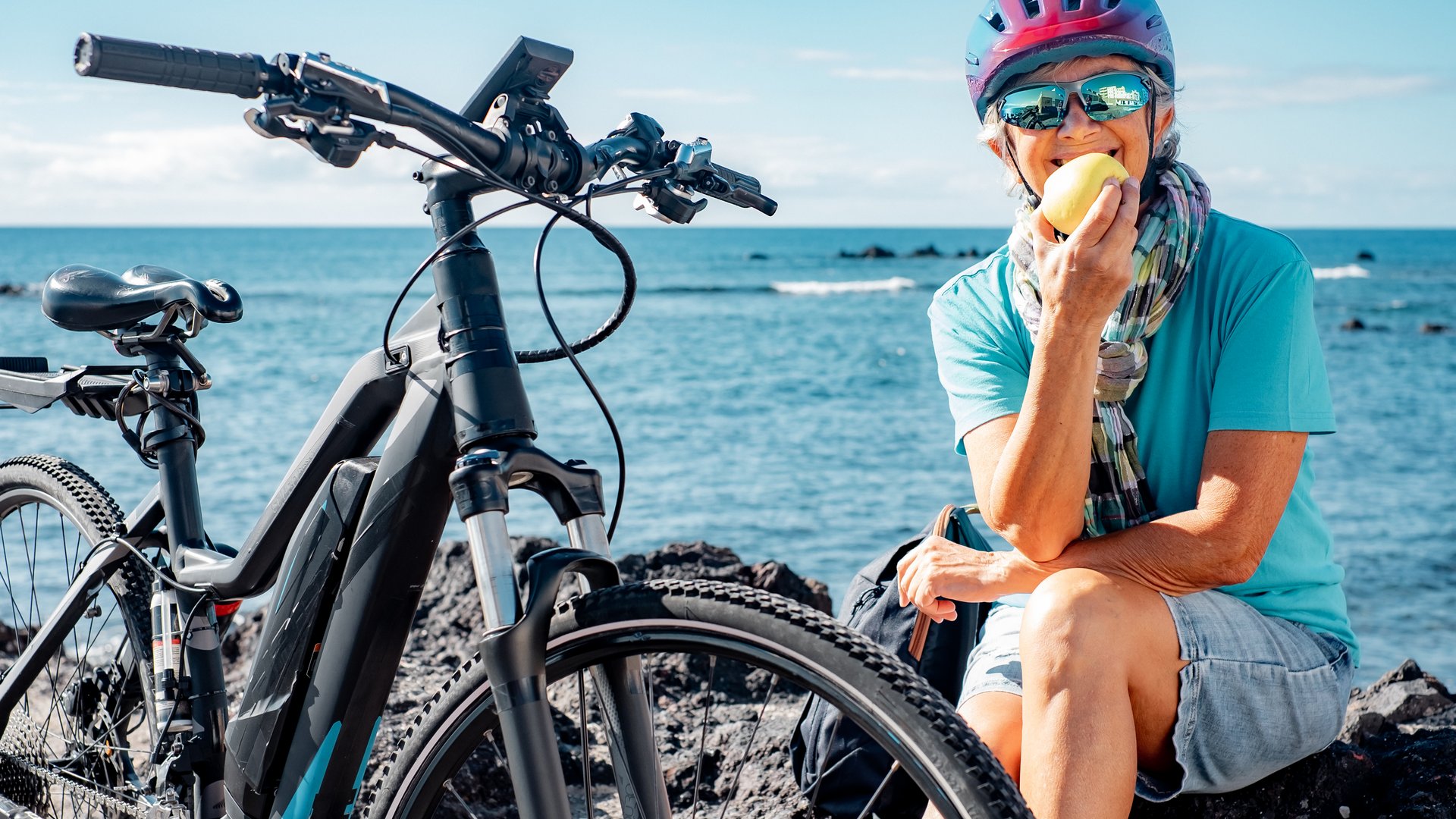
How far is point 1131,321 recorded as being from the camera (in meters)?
2.18

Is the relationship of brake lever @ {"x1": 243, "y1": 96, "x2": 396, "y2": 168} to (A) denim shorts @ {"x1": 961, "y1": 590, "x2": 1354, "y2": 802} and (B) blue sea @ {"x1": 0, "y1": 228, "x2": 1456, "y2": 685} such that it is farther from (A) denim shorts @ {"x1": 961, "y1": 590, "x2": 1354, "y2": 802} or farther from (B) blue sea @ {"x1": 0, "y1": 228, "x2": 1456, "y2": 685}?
(B) blue sea @ {"x1": 0, "y1": 228, "x2": 1456, "y2": 685}

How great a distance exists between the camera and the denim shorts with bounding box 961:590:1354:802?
2.04 m

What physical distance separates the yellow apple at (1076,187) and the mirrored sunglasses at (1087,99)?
18 cm

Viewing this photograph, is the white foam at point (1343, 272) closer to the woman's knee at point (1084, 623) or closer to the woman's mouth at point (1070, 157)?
the woman's mouth at point (1070, 157)

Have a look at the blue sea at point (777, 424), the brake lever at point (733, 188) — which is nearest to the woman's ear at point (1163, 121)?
the brake lever at point (733, 188)

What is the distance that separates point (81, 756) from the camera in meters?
2.85

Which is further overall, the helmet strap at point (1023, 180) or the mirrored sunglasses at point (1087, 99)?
the helmet strap at point (1023, 180)

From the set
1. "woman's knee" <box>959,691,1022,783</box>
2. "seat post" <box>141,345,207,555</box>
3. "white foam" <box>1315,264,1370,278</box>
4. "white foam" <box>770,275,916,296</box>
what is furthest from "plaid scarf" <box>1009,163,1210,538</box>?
"white foam" <box>1315,264,1370,278</box>

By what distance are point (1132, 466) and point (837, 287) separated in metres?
50.8

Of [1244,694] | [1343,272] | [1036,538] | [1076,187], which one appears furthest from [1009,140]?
[1343,272]

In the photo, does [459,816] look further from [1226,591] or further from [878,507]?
[878,507]

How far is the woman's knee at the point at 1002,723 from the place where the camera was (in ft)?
7.30

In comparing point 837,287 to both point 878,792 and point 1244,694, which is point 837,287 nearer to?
point 1244,694

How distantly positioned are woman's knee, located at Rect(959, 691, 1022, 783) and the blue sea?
513 cm
